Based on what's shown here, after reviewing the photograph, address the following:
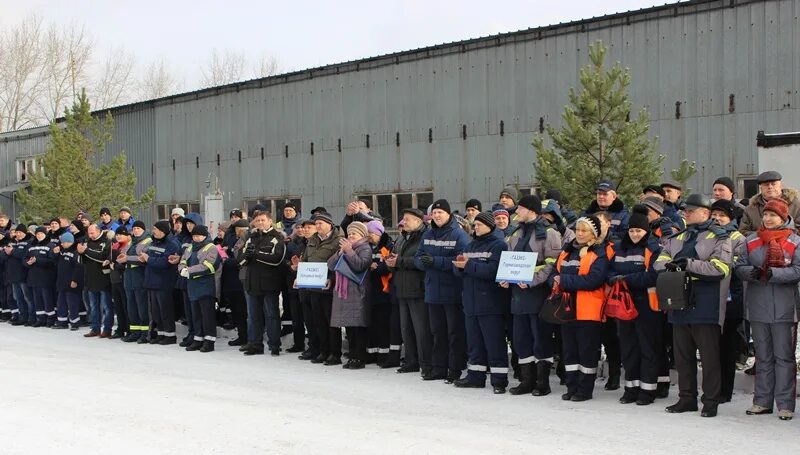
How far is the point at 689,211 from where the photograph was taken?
30.7 ft

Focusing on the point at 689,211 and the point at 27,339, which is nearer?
the point at 689,211

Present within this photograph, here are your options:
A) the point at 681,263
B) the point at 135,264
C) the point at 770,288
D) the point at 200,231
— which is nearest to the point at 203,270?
the point at 200,231

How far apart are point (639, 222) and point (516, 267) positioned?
147 cm

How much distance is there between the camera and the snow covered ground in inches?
313

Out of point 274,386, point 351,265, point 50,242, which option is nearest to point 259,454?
point 274,386

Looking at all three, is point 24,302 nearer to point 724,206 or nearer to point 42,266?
point 42,266

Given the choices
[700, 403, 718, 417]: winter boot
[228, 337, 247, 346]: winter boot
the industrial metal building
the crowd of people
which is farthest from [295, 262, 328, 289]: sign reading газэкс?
the industrial metal building

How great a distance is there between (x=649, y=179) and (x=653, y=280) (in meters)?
6.58

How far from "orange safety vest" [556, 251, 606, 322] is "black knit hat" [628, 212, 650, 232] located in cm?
50

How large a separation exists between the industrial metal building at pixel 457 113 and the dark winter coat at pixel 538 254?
916cm

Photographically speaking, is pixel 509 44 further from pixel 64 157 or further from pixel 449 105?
pixel 64 157

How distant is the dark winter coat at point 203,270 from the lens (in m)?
14.8

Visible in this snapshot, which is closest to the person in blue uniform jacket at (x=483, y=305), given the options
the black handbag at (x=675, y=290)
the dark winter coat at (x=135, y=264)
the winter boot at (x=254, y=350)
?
the black handbag at (x=675, y=290)

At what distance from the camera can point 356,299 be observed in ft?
42.1
